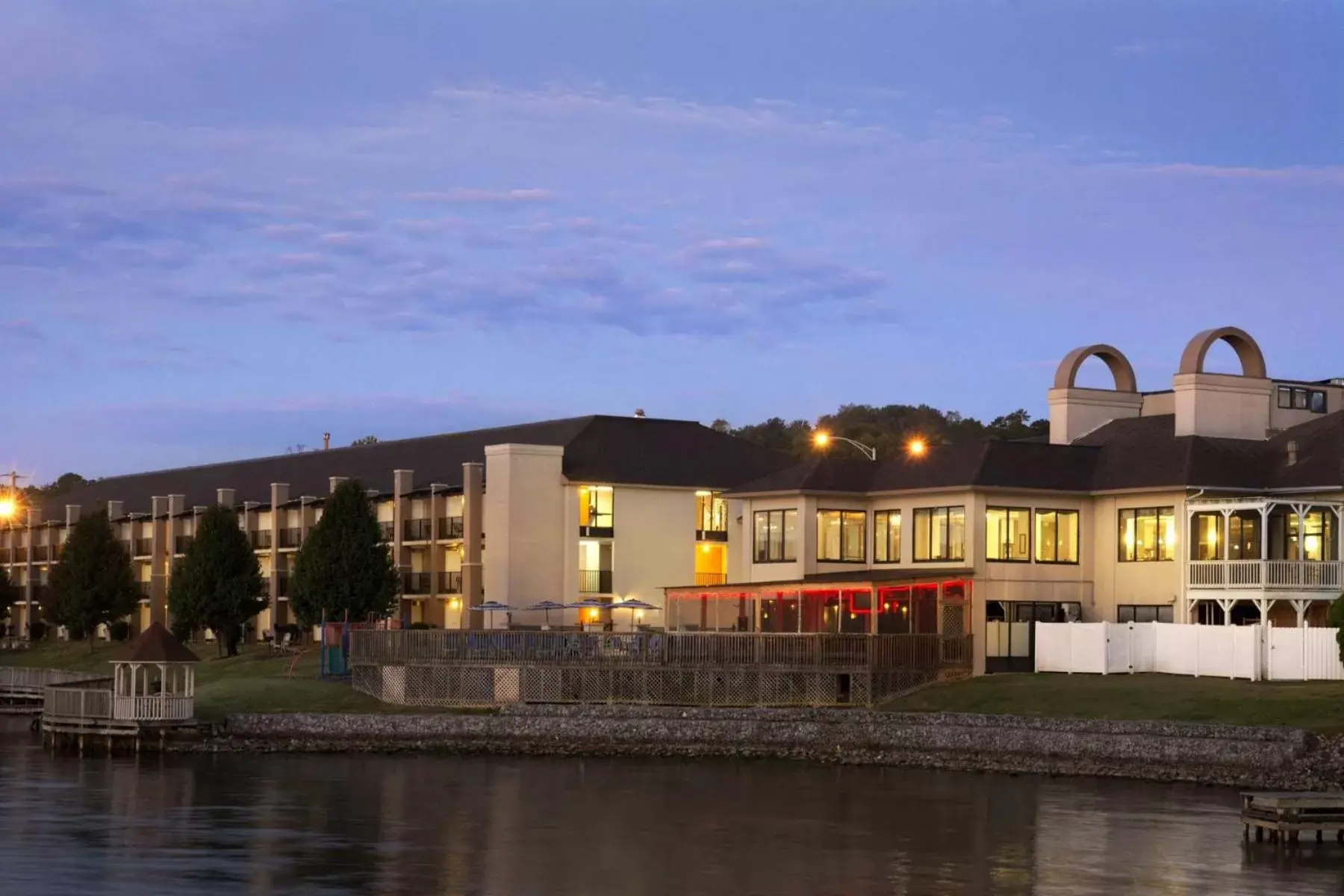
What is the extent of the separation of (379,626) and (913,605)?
20336 mm

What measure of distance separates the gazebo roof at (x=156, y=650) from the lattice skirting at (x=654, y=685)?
24.3 ft

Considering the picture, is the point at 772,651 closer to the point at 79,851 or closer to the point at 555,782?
the point at 555,782

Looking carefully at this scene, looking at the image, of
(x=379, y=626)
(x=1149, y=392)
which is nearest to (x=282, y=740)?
(x=379, y=626)

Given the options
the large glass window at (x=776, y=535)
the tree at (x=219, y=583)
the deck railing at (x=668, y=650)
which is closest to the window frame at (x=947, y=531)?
the deck railing at (x=668, y=650)

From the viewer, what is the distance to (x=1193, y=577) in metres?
64.6

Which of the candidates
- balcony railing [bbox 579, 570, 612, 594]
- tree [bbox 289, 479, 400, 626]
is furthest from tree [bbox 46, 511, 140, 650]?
balcony railing [bbox 579, 570, 612, 594]

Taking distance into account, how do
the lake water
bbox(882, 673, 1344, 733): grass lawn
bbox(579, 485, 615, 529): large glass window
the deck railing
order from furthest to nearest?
bbox(579, 485, 615, 529): large glass window → the deck railing → bbox(882, 673, 1344, 733): grass lawn → the lake water

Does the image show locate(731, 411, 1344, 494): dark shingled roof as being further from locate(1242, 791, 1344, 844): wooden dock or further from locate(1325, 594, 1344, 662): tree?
locate(1242, 791, 1344, 844): wooden dock

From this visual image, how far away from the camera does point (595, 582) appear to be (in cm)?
8894

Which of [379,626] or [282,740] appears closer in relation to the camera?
[282,740]

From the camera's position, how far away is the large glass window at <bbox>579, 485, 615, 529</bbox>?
293 ft

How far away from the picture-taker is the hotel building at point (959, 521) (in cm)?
6494

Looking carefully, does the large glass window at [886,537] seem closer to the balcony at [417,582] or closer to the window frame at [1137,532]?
the window frame at [1137,532]

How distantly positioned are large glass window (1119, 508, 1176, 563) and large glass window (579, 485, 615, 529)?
28.3 metres
